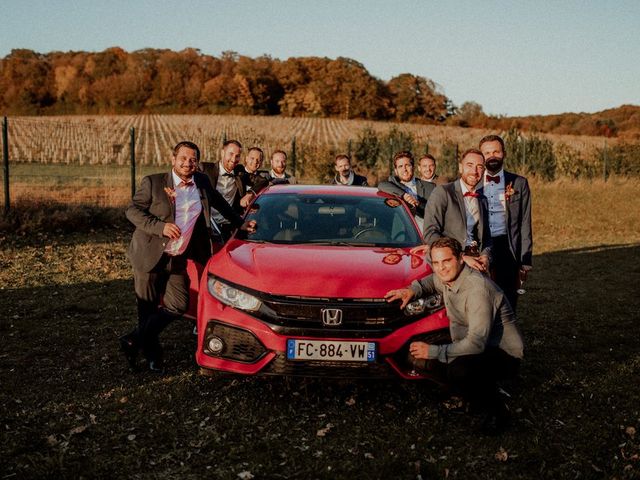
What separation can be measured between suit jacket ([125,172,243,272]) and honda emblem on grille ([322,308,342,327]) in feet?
5.69

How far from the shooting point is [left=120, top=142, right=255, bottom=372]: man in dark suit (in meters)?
5.35

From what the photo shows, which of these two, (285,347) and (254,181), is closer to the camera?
(285,347)

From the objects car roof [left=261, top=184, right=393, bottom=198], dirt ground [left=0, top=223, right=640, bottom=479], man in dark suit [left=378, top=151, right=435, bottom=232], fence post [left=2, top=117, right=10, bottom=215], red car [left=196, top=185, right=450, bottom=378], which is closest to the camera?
dirt ground [left=0, top=223, right=640, bottom=479]

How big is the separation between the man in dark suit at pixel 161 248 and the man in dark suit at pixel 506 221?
205 centimetres

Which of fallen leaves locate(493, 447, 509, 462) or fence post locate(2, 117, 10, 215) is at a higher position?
fence post locate(2, 117, 10, 215)

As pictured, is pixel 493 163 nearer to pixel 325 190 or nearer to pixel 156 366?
pixel 325 190

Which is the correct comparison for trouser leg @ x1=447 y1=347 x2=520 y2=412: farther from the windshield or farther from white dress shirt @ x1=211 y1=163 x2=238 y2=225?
white dress shirt @ x1=211 y1=163 x2=238 y2=225

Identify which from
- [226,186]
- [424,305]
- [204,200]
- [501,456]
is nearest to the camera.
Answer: [501,456]

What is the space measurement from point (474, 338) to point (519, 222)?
5.86 ft

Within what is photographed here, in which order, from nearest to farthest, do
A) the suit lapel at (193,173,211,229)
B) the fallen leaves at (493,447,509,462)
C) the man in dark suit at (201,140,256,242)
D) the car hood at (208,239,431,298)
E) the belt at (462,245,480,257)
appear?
the fallen leaves at (493,447,509,462)
the car hood at (208,239,431,298)
the belt at (462,245,480,257)
the suit lapel at (193,173,211,229)
the man in dark suit at (201,140,256,242)

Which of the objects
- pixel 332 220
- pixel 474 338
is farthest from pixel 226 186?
pixel 474 338

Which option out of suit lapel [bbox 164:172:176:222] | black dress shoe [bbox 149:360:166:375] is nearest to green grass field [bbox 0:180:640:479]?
black dress shoe [bbox 149:360:166:375]

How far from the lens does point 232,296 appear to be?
4477mm

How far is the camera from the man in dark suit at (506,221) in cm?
546
